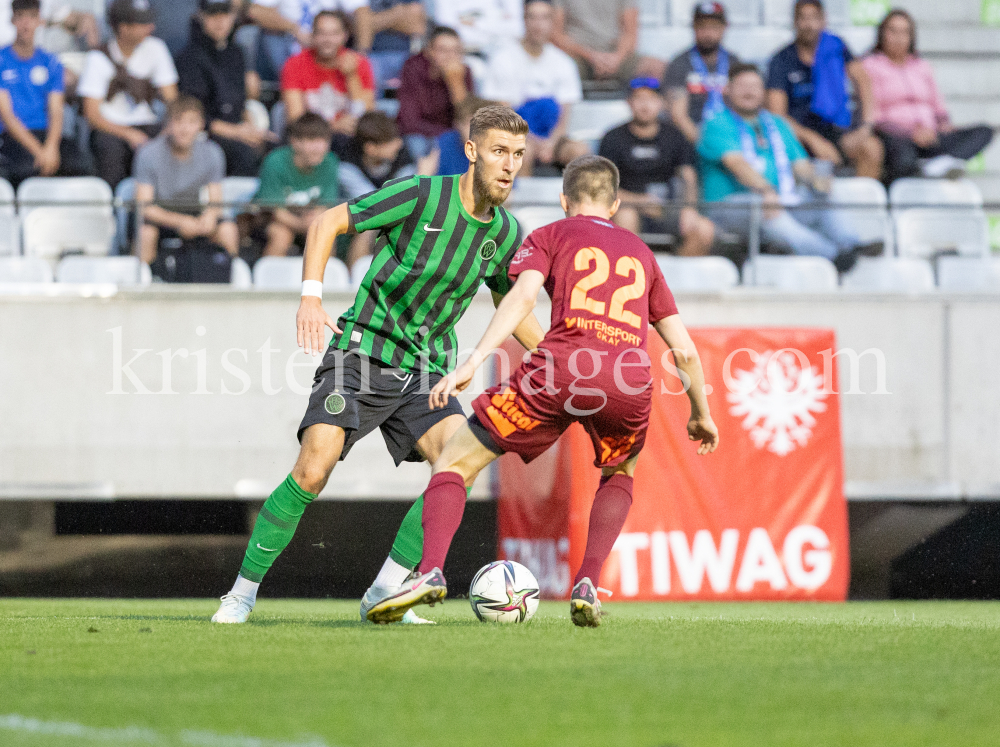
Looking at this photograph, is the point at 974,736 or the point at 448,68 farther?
the point at 448,68

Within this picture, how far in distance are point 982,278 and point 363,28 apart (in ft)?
17.0

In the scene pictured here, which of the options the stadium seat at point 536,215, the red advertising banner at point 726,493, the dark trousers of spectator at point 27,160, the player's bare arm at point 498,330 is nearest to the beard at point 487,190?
the player's bare arm at point 498,330

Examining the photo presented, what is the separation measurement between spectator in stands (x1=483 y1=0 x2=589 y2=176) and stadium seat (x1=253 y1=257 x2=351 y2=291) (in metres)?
2.16

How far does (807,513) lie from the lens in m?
7.69

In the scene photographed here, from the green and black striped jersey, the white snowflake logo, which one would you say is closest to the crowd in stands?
the white snowflake logo

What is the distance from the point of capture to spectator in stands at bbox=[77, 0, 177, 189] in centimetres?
912

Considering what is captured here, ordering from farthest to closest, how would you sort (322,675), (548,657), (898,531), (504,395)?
1. (898,531)
2. (504,395)
3. (548,657)
4. (322,675)

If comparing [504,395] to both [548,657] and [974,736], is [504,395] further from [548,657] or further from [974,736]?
[974,736]

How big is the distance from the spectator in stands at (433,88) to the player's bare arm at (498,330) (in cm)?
519

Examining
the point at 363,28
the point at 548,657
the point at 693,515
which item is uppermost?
the point at 363,28

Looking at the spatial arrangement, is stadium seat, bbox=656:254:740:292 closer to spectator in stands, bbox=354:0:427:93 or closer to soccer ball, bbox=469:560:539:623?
spectator in stands, bbox=354:0:427:93

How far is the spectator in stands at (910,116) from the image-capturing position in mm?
9898

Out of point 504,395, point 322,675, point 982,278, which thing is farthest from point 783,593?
point 322,675

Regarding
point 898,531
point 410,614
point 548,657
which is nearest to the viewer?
point 548,657
